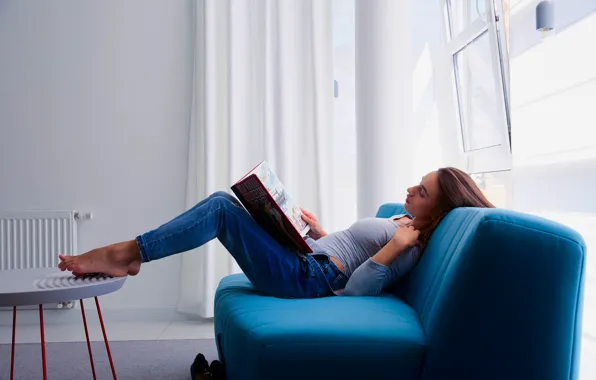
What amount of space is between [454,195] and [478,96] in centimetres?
182

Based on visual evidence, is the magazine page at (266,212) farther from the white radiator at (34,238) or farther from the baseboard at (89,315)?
the white radiator at (34,238)

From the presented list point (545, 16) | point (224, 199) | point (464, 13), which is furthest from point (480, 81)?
point (224, 199)

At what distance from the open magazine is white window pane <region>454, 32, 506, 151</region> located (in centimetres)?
167

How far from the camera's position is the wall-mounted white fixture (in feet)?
6.60

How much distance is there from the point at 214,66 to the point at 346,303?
2.21 meters

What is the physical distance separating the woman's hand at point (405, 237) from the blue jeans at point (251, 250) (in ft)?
0.93

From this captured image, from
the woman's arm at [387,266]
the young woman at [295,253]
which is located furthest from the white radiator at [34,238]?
the woman's arm at [387,266]

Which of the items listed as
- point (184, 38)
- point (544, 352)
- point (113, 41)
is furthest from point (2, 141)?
point (544, 352)

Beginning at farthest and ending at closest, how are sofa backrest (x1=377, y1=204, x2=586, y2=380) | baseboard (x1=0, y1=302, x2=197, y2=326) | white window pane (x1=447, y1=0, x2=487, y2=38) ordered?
baseboard (x1=0, y1=302, x2=197, y2=326) < white window pane (x1=447, y1=0, x2=487, y2=38) < sofa backrest (x1=377, y1=204, x2=586, y2=380)

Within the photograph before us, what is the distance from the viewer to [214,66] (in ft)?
11.7

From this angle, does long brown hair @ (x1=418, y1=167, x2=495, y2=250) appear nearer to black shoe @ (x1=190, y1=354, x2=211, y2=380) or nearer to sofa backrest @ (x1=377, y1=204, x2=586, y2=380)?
sofa backrest @ (x1=377, y1=204, x2=586, y2=380)

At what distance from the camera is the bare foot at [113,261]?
2.00 metres

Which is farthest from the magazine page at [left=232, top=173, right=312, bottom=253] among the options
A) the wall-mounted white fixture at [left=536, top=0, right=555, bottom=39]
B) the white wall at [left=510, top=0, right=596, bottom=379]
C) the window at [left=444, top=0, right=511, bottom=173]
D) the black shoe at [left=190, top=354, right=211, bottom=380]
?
the window at [left=444, top=0, right=511, bottom=173]

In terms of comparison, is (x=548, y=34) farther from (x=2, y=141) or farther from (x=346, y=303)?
(x=2, y=141)
